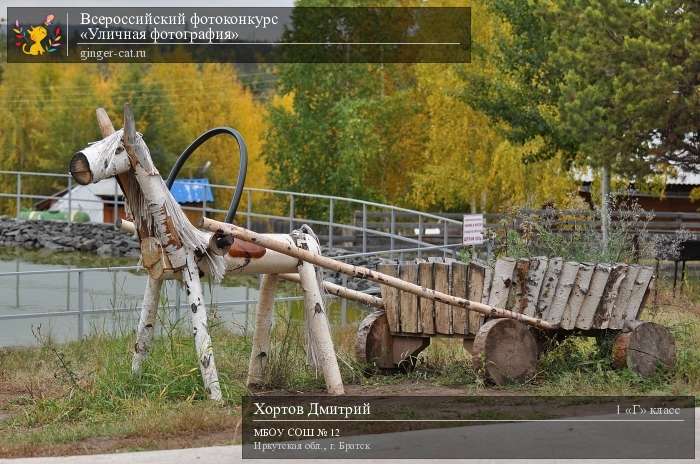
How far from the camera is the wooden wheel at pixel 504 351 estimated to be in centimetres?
872

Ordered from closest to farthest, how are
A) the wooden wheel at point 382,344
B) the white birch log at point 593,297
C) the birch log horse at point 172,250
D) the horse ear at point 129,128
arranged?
the horse ear at point 129,128 → the birch log horse at point 172,250 → the white birch log at point 593,297 → the wooden wheel at point 382,344

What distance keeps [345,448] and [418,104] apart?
124 ft

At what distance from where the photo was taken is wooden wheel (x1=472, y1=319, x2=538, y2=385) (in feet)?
28.6

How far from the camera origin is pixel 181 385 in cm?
798

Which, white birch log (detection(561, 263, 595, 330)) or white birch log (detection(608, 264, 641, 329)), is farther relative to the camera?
white birch log (detection(608, 264, 641, 329))

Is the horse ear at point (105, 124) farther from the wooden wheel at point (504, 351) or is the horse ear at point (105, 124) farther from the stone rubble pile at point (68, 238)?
the stone rubble pile at point (68, 238)

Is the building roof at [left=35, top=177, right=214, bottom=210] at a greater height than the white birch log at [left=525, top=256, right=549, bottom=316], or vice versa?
the building roof at [left=35, top=177, right=214, bottom=210]

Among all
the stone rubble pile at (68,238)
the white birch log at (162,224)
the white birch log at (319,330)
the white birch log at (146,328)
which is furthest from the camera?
the stone rubble pile at (68,238)

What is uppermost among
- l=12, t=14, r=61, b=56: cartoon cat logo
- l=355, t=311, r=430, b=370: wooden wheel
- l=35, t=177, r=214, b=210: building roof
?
l=12, t=14, r=61, b=56: cartoon cat logo

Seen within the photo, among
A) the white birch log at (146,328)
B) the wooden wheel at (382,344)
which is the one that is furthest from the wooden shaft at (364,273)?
the wooden wheel at (382,344)

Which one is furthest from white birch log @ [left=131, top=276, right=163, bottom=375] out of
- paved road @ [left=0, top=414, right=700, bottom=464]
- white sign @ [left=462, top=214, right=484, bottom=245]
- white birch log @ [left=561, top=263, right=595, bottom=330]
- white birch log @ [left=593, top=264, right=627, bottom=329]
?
white sign @ [left=462, top=214, right=484, bottom=245]

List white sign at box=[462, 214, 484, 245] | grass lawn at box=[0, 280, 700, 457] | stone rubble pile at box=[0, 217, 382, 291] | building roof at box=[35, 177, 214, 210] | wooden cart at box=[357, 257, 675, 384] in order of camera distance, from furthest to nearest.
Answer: building roof at box=[35, 177, 214, 210]
stone rubble pile at box=[0, 217, 382, 291]
white sign at box=[462, 214, 484, 245]
wooden cart at box=[357, 257, 675, 384]
grass lawn at box=[0, 280, 700, 457]
